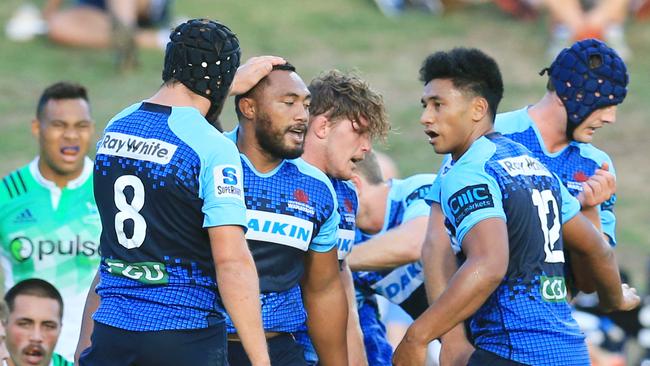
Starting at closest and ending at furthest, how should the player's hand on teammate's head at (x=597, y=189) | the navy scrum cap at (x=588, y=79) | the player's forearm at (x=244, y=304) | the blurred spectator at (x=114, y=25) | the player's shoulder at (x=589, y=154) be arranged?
the player's forearm at (x=244, y=304) → the player's hand on teammate's head at (x=597, y=189) → the navy scrum cap at (x=588, y=79) → the player's shoulder at (x=589, y=154) → the blurred spectator at (x=114, y=25)

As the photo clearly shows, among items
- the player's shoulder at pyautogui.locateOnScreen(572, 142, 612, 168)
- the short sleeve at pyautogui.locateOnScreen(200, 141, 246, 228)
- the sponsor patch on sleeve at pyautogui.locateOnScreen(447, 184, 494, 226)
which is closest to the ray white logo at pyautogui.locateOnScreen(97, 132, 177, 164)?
the short sleeve at pyautogui.locateOnScreen(200, 141, 246, 228)

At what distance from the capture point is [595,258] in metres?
6.18

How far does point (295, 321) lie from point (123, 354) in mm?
1141

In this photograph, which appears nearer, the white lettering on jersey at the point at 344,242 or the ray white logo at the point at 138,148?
the ray white logo at the point at 138,148

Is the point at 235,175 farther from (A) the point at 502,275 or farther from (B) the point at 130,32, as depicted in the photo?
(B) the point at 130,32

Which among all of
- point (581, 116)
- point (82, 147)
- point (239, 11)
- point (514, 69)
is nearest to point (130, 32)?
point (239, 11)

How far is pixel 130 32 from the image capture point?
1489 centimetres

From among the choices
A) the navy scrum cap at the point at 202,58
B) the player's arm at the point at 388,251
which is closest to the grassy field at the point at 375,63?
the player's arm at the point at 388,251

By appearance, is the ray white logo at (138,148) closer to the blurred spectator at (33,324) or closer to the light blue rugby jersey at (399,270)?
the light blue rugby jersey at (399,270)

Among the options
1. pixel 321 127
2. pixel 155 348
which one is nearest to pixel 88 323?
pixel 155 348

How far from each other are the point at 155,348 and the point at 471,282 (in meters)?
1.38

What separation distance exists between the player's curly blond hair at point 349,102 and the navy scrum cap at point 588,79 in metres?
0.97

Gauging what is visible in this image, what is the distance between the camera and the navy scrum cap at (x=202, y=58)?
522 cm

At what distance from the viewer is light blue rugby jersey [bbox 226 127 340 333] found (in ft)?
18.9
